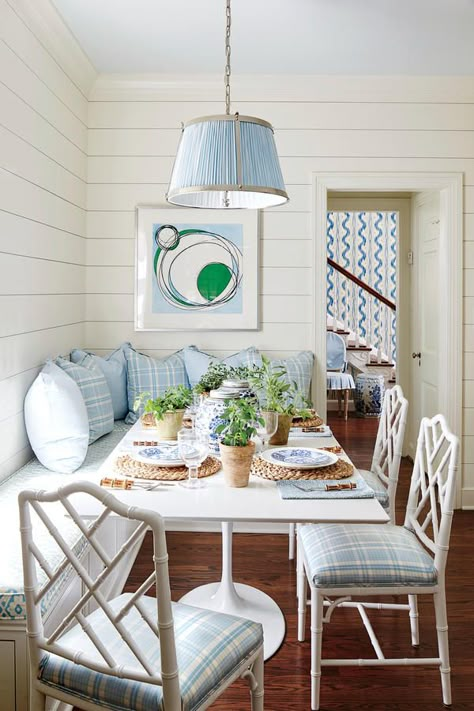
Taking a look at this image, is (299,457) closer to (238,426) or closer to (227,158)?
(238,426)

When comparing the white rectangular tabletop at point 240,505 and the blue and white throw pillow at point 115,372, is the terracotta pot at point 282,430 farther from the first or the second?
the blue and white throw pillow at point 115,372

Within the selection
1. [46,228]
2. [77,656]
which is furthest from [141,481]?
[46,228]

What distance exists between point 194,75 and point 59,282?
1.54 metres

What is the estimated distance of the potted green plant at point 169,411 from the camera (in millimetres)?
2461

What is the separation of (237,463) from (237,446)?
2.1 inches

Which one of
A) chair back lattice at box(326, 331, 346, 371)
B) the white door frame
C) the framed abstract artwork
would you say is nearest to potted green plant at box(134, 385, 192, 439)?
the framed abstract artwork

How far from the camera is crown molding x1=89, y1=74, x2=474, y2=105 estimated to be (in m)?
3.86

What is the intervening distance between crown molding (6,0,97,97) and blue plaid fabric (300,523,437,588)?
2502 mm

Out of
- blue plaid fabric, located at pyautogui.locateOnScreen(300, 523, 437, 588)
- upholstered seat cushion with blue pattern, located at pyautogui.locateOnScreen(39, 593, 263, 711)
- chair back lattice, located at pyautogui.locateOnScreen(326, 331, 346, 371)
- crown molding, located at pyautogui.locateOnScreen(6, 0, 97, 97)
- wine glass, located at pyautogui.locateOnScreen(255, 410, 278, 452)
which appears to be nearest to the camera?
upholstered seat cushion with blue pattern, located at pyautogui.locateOnScreen(39, 593, 263, 711)

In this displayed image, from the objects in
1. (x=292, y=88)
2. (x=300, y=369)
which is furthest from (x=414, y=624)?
(x=292, y=88)

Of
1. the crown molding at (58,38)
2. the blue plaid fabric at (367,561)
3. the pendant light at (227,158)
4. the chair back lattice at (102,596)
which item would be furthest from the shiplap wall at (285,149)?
the chair back lattice at (102,596)

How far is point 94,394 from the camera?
330cm

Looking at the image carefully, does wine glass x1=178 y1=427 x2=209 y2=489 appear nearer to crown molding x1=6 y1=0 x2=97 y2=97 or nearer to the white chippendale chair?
the white chippendale chair

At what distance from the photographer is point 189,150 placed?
208cm
